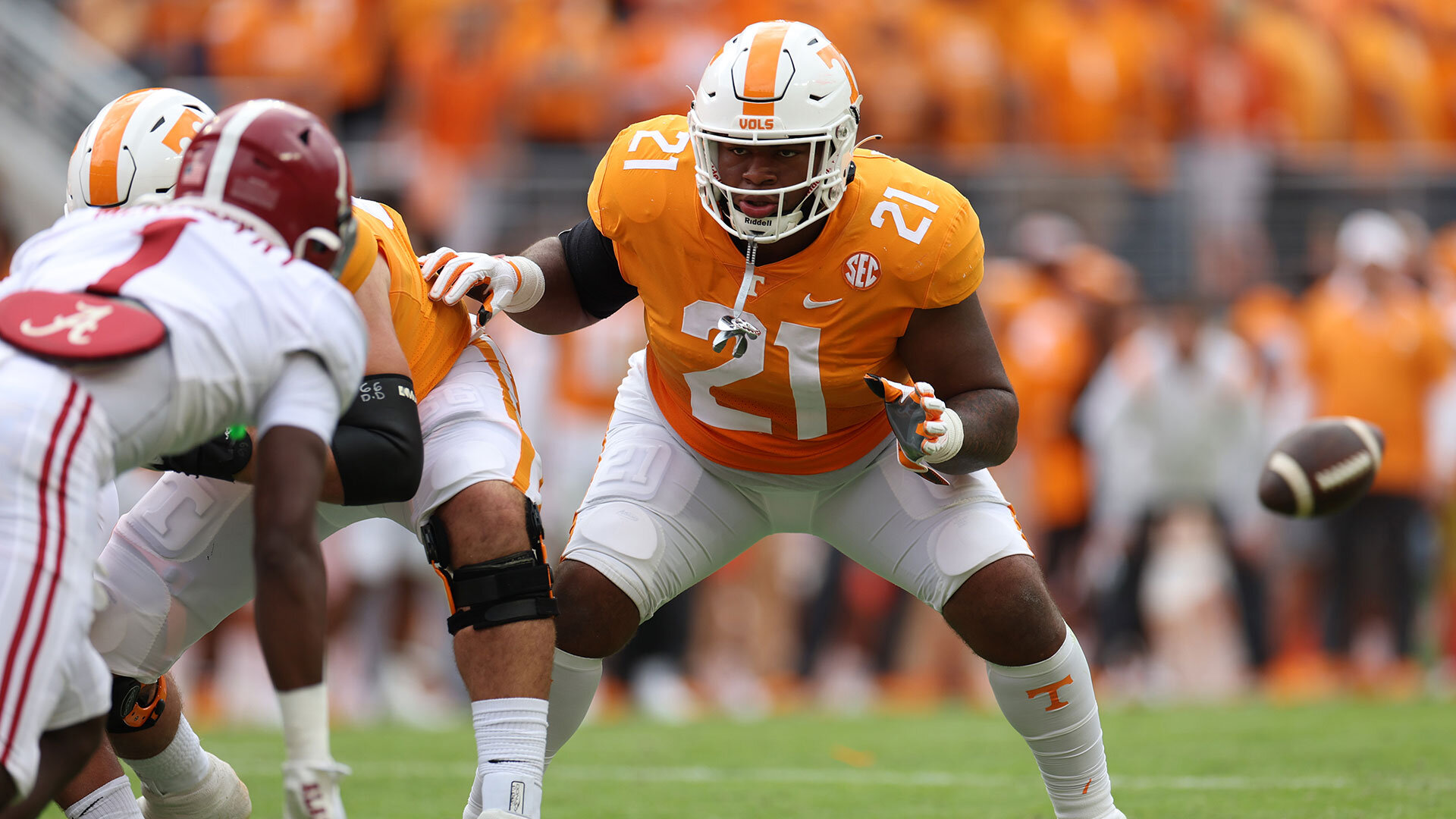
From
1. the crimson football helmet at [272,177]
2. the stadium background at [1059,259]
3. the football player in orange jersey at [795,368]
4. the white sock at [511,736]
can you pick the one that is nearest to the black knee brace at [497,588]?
the white sock at [511,736]

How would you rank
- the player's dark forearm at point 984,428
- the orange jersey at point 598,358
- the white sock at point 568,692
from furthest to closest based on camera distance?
the orange jersey at point 598,358 → the white sock at point 568,692 → the player's dark forearm at point 984,428

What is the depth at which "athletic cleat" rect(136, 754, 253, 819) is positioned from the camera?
13.6 ft

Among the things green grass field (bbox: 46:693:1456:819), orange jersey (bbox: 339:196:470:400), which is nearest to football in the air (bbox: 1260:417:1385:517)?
green grass field (bbox: 46:693:1456:819)

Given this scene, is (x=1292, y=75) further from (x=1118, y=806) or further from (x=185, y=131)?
(x=185, y=131)

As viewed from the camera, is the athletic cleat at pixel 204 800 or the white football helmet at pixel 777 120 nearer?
the white football helmet at pixel 777 120

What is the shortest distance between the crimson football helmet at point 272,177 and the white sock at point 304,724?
804mm

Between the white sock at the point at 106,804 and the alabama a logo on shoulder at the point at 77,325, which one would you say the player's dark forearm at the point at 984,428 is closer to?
the alabama a logo on shoulder at the point at 77,325

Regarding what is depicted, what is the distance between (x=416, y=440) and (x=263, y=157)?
0.67 m

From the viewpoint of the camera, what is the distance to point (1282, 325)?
962cm

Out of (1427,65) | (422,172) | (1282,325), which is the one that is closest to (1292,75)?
(1427,65)

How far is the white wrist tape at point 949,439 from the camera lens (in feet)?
12.0

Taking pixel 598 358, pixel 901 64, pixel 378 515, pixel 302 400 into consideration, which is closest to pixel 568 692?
pixel 378 515

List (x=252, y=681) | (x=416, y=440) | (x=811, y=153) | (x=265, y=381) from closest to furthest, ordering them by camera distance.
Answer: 1. (x=265, y=381)
2. (x=416, y=440)
3. (x=811, y=153)
4. (x=252, y=681)

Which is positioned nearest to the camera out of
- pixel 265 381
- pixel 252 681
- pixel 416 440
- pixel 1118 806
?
pixel 265 381
